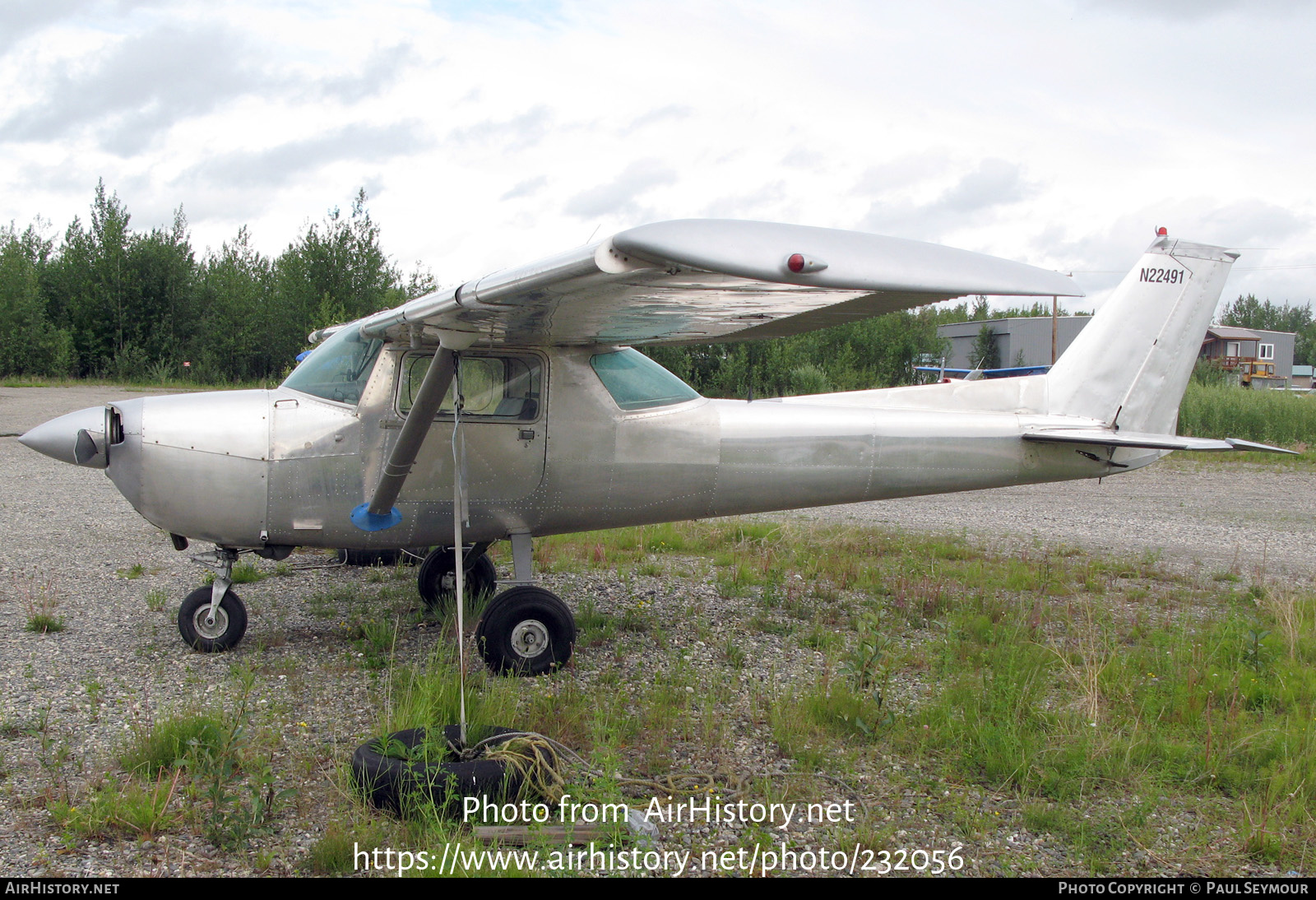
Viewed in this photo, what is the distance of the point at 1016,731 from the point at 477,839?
9.04 feet

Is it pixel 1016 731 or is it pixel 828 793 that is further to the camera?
pixel 1016 731

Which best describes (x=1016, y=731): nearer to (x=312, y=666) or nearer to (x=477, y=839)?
(x=477, y=839)

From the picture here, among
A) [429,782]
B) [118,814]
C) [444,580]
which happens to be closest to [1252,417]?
[444,580]

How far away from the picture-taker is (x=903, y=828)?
3596mm

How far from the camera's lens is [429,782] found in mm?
3535

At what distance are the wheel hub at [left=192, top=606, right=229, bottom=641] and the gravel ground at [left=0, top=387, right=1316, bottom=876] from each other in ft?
0.56

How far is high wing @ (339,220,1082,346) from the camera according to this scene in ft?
9.19

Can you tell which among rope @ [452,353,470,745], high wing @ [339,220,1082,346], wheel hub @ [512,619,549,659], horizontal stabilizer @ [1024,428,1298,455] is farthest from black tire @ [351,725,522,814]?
horizontal stabilizer @ [1024,428,1298,455]

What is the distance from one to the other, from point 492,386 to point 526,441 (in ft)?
1.42

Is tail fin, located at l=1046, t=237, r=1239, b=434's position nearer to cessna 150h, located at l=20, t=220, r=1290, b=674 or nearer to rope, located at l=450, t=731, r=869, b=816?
cessna 150h, located at l=20, t=220, r=1290, b=674

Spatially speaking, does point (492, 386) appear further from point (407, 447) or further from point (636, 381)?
point (636, 381)

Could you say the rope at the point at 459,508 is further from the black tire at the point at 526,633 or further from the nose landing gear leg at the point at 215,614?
the nose landing gear leg at the point at 215,614
